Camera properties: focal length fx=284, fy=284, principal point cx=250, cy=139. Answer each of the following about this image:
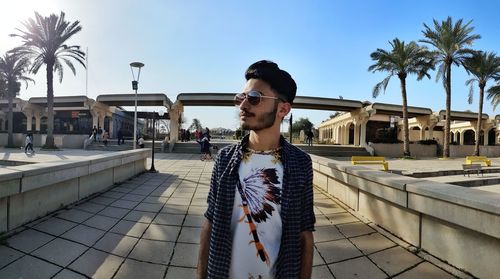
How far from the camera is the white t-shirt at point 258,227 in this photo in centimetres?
143

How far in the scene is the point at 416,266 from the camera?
299cm

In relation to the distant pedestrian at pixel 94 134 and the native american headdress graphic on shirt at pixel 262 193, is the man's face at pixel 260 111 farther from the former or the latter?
the distant pedestrian at pixel 94 134

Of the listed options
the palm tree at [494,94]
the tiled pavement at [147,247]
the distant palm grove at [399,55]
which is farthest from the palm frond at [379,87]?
the tiled pavement at [147,247]

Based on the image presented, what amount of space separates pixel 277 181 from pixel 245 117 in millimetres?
379

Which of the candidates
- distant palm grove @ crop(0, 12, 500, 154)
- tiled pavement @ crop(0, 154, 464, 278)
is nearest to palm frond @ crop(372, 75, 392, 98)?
distant palm grove @ crop(0, 12, 500, 154)

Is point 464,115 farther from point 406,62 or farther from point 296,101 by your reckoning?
point 296,101

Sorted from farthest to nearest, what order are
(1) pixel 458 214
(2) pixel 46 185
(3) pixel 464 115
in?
(3) pixel 464 115 → (2) pixel 46 185 → (1) pixel 458 214

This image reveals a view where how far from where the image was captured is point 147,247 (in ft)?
11.5

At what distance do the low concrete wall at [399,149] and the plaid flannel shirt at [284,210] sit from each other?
89.7 feet

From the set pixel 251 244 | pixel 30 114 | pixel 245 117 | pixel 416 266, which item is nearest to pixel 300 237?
pixel 251 244

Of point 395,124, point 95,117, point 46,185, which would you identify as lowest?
point 46,185

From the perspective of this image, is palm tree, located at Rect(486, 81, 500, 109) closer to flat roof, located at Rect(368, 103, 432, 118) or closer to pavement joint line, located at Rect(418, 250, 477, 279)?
flat roof, located at Rect(368, 103, 432, 118)

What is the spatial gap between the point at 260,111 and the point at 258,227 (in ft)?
1.97

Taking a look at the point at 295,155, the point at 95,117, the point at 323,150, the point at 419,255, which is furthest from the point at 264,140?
the point at 95,117
